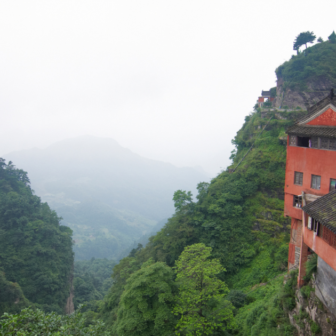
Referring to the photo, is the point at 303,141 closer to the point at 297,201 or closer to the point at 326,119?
the point at 326,119

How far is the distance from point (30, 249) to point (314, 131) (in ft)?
135

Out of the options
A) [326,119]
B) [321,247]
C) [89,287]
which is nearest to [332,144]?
[326,119]

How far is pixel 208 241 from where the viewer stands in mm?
25047

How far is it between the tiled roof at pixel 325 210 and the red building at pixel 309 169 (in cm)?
4

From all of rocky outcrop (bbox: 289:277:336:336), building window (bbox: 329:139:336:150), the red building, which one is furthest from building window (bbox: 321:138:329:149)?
rocky outcrop (bbox: 289:277:336:336)

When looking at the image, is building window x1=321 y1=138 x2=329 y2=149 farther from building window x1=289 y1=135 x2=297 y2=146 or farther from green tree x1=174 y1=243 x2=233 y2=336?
green tree x1=174 y1=243 x2=233 y2=336

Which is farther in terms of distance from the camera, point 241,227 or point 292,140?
point 241,227

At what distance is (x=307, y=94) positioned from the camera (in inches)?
1363

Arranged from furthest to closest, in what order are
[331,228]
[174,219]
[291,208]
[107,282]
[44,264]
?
[107,282] → [44,264] → [174,219] → [291,208] → [331,228]

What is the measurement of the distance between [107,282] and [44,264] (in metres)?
30.5

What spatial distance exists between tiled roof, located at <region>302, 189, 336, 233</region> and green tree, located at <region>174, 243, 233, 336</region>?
7.37 metres

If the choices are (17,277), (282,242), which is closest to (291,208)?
(282,242)

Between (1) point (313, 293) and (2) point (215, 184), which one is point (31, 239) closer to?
(2) point (215, 184)

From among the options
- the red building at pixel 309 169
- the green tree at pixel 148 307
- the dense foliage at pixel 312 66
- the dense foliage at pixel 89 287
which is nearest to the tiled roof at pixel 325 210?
the red building at pixel 309 169
